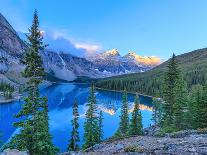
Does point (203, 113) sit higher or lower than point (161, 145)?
higher

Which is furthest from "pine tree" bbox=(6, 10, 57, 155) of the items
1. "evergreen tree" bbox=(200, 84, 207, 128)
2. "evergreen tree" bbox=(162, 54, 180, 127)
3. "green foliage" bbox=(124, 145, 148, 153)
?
"evergreen tree" bbox=(162, 54, 180, 127)

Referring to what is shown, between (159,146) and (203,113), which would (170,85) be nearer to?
(203,113)

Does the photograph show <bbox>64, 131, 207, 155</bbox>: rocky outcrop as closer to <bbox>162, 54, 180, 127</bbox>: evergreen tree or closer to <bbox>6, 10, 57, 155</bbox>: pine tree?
<bbox>6, 10, 57, 155</bbox>: pine tree

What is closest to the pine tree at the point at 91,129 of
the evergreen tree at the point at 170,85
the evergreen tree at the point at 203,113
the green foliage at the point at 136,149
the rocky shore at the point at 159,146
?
the evergreen tree at the point at 170,85

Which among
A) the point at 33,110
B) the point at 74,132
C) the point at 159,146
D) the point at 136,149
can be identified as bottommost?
the point at 74,132

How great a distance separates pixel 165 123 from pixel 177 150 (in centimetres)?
3567

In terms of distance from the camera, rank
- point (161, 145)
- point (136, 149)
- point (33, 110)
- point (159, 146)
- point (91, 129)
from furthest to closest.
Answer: point (91, 129)
point (33, 110)
point (161, 145)
point (159, 146)
point (136, 149)

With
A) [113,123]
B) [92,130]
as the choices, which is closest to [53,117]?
[113,123]

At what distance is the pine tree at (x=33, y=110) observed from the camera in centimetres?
3322

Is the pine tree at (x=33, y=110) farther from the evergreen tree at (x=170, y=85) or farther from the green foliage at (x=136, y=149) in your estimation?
the evergreen tree at (x=170, y=85)

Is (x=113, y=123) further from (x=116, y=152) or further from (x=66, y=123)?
(x=116, y=152)

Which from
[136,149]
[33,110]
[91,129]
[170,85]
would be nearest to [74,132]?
[91,129]

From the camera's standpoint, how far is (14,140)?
33.7 meters

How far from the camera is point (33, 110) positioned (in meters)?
34.1
